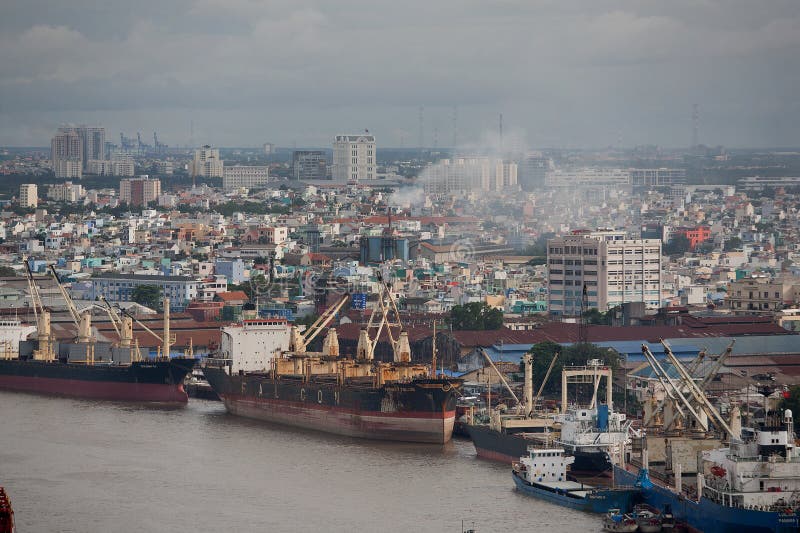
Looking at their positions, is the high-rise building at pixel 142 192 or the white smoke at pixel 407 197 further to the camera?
the high-rise building at pixel 142 192

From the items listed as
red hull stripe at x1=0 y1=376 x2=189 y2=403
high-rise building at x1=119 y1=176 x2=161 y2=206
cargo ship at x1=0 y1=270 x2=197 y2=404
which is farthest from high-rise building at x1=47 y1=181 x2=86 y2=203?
red hull stripe at x1=0 y1=376 x2=189 y2=403

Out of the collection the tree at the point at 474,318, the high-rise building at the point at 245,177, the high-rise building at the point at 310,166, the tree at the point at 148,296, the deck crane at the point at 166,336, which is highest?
the high-rise building at the point at 310,166

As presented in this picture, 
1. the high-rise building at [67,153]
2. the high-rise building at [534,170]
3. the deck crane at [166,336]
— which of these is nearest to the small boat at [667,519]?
the deck crane at [166,336]

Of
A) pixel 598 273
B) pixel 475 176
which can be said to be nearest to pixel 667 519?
pixel 598 273

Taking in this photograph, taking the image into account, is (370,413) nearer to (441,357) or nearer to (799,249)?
(441,357)

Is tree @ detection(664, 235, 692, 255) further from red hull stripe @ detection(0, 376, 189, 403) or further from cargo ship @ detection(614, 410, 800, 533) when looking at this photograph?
cargo ship @ detection(614, 410, 800, 533)

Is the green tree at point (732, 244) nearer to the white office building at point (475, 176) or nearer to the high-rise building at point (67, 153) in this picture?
the white office building at point (475, 176)

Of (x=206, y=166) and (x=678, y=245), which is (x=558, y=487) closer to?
(x=678, y=245)
